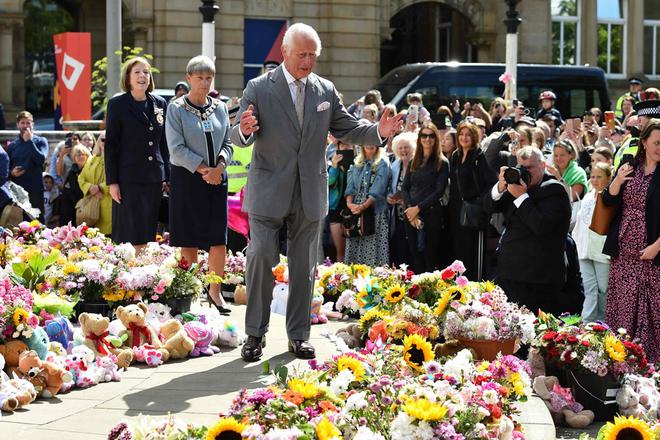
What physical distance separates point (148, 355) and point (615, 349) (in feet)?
9.71

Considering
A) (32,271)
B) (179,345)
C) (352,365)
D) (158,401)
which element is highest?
(32,271)

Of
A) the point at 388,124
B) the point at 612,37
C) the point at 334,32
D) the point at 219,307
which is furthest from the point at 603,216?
the point at 612,37

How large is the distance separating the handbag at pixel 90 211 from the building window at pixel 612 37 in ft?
90.4

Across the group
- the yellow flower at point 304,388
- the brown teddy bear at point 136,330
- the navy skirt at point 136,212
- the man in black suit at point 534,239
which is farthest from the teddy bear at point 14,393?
the man in black suit at point 534,239

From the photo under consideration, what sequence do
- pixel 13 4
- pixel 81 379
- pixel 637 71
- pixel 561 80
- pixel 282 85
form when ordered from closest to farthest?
pixel 81 379, pixel 282 85, pixel 561 80, pixel 13 4, pixel 637 71

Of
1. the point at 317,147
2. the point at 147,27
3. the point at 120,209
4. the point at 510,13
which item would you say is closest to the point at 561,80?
the point at 510,13

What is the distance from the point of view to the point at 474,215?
1174 centimetres

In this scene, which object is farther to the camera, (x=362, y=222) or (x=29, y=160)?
(x=29, y=160)

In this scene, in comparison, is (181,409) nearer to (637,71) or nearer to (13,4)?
(13,4)

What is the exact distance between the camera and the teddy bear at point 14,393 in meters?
6.58

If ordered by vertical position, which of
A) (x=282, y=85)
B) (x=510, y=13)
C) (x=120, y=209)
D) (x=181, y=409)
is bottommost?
(x=181, y=409)

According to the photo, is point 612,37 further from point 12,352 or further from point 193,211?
point 12,352

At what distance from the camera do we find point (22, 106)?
31922 mm

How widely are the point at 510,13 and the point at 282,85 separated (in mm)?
13371
